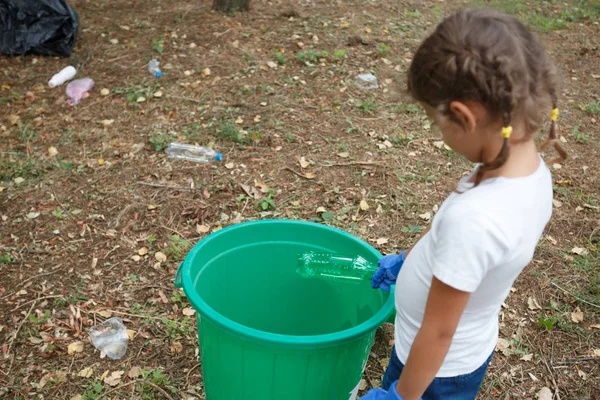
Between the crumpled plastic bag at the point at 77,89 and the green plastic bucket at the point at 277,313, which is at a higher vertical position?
the green plastic bucket at the point at 277,313

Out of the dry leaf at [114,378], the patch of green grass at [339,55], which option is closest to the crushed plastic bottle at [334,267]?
the dry leaf at [114,378]

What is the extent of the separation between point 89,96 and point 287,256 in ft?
8.48

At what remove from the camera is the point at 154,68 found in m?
4.00

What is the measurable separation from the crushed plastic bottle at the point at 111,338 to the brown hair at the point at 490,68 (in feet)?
5.51

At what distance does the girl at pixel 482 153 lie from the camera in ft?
3.17

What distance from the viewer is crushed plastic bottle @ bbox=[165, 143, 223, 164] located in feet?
10.4

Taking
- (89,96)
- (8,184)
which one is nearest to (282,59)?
(89,96)

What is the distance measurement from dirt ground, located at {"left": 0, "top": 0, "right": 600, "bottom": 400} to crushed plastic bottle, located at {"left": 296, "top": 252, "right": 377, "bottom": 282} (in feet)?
1.98

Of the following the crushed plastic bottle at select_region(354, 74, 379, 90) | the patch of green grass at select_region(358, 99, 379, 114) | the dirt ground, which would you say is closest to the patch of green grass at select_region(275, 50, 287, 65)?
the dirt ground

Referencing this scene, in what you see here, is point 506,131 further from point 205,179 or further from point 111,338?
point 205,179

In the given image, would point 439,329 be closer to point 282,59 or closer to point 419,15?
point 282,59

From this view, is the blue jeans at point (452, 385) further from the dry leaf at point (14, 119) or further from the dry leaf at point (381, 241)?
the dry leaf at point (14, 119)

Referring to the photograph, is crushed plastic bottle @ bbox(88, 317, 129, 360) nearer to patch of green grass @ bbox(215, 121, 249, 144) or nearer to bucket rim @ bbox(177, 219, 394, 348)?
bucket rim @ bbox(177, 219, 394, 348)

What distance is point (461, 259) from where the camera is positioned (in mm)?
988
